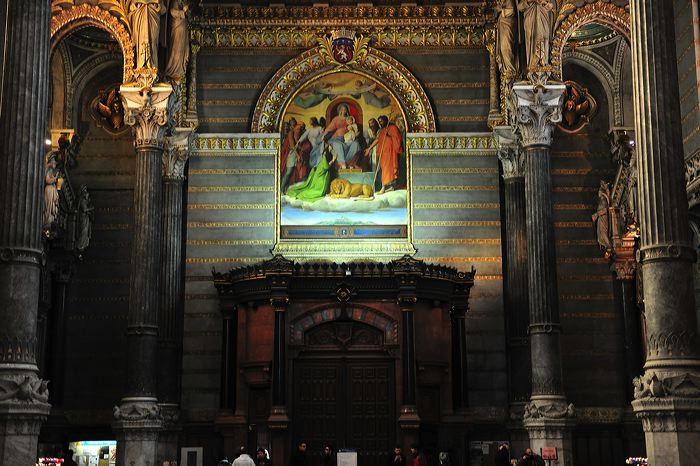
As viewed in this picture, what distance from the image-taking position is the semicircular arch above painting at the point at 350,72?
1246 inches

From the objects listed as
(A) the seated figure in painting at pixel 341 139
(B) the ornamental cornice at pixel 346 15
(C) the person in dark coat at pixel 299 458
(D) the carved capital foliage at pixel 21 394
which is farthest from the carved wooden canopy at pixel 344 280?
(D) the carved capital foliage at pixel 21 394

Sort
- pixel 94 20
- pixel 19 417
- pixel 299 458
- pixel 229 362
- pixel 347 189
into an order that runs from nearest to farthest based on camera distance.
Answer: pixel 19 417, pixel 299 458, pixel 94 20, pixel 229 362, pixel 347 189

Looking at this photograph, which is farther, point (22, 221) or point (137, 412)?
point (137, 412)

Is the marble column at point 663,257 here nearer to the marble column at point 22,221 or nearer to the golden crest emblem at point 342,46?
the marble column at point 22,221

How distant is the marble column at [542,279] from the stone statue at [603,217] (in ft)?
17.4

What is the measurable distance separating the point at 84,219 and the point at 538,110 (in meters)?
13.9

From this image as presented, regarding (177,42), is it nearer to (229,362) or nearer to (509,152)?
(229,362)

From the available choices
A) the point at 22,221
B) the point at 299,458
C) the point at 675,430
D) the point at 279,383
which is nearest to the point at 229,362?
the point at 279,383

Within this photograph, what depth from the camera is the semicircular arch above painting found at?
3164cm

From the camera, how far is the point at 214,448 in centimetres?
2911

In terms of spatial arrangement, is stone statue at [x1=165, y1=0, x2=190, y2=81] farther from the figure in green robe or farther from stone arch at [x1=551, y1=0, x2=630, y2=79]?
stone arch at [x1=551, y1=0, x2=630, y2=79]

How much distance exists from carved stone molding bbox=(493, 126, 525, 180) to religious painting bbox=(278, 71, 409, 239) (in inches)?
122

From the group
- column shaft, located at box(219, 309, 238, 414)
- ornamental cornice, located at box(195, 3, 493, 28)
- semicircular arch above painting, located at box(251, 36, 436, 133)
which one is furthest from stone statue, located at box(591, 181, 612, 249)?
column shaft, located at box(219, 309, 238, 414)

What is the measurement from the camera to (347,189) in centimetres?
3112
